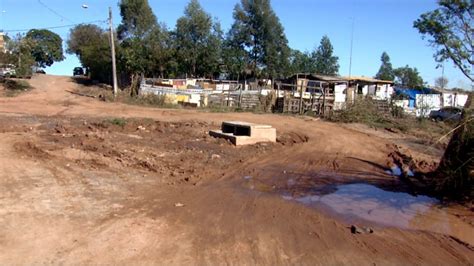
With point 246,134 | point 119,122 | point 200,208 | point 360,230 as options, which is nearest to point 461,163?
point 360,230

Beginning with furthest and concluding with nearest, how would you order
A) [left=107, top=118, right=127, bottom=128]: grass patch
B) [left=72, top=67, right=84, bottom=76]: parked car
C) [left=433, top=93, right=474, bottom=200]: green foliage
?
[left=72, top=67, right=84, bottom=76]: parked car
[left=107, top=118, right=127, bottom=128]: grass patch
[left=433, top=93, right=474, bottom=200]: green foliage

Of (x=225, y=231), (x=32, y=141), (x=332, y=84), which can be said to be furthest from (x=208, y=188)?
(x=332, y=84)

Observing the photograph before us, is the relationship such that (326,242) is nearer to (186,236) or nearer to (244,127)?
(186,236)

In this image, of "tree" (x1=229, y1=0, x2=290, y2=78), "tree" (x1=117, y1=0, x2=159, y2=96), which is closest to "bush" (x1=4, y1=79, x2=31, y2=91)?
"tree" (x1=117, y1=0, x2=159, y2=96)

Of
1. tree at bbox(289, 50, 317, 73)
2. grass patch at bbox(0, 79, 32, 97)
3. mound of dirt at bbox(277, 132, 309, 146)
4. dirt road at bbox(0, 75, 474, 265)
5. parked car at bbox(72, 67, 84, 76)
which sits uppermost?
tree at bbox(289, 50, 317, 73)

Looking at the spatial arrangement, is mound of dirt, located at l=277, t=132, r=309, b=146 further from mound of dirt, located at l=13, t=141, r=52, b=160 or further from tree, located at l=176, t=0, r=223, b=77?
tree, located at l=176, t=0, r=223, b=77

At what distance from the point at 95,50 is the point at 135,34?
257 inches

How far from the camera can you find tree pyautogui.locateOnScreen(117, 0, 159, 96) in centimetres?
4531

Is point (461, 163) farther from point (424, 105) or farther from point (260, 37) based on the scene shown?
point (260, 37)

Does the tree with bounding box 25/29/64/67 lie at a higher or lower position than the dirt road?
higher

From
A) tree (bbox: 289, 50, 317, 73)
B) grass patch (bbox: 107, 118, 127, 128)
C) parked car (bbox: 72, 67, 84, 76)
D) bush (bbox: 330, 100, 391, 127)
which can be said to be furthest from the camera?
parked car (bbox: 72, 67, 84, 76)

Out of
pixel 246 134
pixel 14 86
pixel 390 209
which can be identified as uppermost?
pixel 14 86

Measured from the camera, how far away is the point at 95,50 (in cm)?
5228

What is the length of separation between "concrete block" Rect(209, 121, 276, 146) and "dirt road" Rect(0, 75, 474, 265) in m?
0.60
